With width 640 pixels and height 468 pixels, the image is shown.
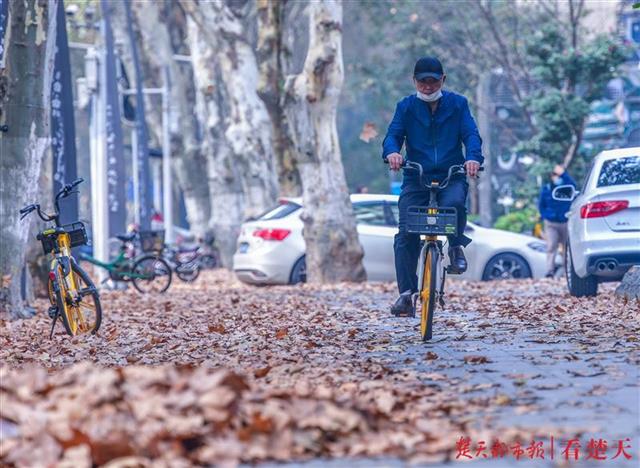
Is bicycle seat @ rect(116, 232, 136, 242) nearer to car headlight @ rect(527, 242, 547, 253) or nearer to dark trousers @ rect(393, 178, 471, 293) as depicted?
car headlight @ rect(527, 242, 547, 253)

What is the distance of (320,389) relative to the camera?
6.83 metres

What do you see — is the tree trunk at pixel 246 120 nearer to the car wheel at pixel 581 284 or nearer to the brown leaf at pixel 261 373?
the car wheel at pixel 581 284

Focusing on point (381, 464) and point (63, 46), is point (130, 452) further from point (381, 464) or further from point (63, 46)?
point (63, 46)

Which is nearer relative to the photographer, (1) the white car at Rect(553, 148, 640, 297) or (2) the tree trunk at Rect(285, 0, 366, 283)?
(1) the white car at Rect(553, 148, 640, 297)

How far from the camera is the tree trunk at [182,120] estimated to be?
39.5m

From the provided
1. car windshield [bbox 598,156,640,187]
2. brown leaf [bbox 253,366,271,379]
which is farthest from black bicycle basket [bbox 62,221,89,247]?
brown leaf [bbox 253,366,271,379]

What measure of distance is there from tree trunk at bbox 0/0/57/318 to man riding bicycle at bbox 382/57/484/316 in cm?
644

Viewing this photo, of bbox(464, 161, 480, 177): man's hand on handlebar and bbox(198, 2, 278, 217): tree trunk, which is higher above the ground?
bbox(198, 2, 278, 217): tree trunk

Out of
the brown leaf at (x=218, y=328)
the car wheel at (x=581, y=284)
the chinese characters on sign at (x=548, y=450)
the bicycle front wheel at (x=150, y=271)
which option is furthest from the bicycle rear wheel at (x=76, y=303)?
the bicycle front wheel at (x=150, y=271)

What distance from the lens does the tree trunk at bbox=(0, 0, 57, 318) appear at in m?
15.7

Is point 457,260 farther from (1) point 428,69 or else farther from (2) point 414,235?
(1) point 428,69

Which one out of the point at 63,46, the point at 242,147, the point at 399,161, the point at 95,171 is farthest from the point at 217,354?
the point at 242,147

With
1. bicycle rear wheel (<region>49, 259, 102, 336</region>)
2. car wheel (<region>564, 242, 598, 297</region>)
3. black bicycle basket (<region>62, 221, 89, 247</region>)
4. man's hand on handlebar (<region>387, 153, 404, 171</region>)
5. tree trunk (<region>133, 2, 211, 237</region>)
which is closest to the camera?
man's hand on handlebar (<region>387, 153, 404, 171</region>)

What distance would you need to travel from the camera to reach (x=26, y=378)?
20.0 feet
